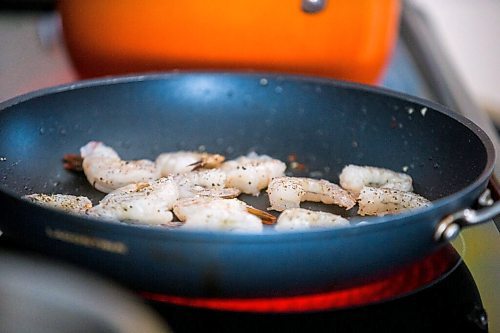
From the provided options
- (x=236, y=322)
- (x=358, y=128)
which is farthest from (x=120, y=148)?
(x=236, y=322)

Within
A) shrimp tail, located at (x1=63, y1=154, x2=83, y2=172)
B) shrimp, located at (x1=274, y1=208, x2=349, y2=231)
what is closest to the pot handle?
shrimp, located at (x1=274, y1=208, x2=349, y2=231)

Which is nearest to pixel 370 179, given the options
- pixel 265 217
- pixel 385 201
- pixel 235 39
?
pixel 385 201

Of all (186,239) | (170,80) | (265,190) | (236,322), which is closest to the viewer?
(186,239)

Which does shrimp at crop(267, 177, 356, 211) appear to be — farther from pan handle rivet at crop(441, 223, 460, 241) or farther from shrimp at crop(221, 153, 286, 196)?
pan handle rivet at crop(441, 223, 460, 241)

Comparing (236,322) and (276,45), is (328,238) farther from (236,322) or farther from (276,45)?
(276,45)

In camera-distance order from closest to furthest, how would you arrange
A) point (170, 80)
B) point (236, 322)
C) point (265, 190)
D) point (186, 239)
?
point (186, 239), point (236, 322), point (265, 190), point (170, 80)

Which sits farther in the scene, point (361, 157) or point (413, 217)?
point (361, 157)
